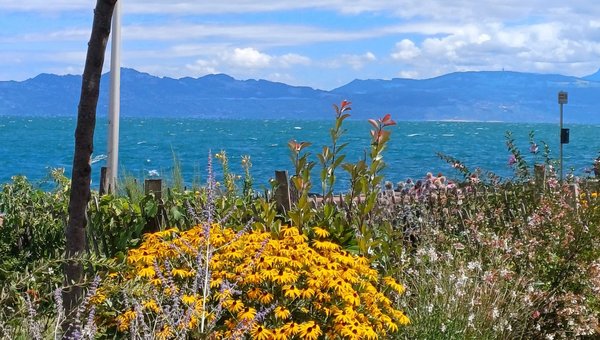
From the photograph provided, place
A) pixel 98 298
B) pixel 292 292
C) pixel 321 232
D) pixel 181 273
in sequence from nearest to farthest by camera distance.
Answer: pixel 292 292
pixel 181 273
pixel 98 298
pixel 321 232

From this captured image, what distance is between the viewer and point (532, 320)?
5.88 m

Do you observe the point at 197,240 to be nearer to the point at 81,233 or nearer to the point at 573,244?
the point at 81,233

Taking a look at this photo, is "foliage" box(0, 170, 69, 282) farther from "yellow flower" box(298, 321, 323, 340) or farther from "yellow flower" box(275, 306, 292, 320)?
"yellow flower" box(298, 321, 323, 340)

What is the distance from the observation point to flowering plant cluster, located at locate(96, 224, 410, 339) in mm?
4375

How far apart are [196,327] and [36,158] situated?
88.8 meters

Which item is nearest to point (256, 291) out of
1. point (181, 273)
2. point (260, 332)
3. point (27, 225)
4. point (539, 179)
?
point (260, 332)

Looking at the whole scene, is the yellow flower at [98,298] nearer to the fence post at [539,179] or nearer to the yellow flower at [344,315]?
the yellow flower at [344,315]

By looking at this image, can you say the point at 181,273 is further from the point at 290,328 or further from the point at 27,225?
the point at 27,225

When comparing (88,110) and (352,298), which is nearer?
(88,110)

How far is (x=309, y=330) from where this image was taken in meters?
4.32

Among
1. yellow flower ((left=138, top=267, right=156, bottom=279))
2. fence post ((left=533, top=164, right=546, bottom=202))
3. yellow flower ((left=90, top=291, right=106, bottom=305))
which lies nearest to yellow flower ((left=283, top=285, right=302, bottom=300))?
yellow flower ((left=138, top=267, right=156, bottom=279))

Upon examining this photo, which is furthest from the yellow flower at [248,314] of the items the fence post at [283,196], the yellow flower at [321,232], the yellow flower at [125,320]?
the fence post at [283,196]

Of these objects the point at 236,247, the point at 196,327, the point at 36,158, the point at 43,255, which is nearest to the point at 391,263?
the point at 236,247

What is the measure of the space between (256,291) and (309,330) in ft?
1.14
